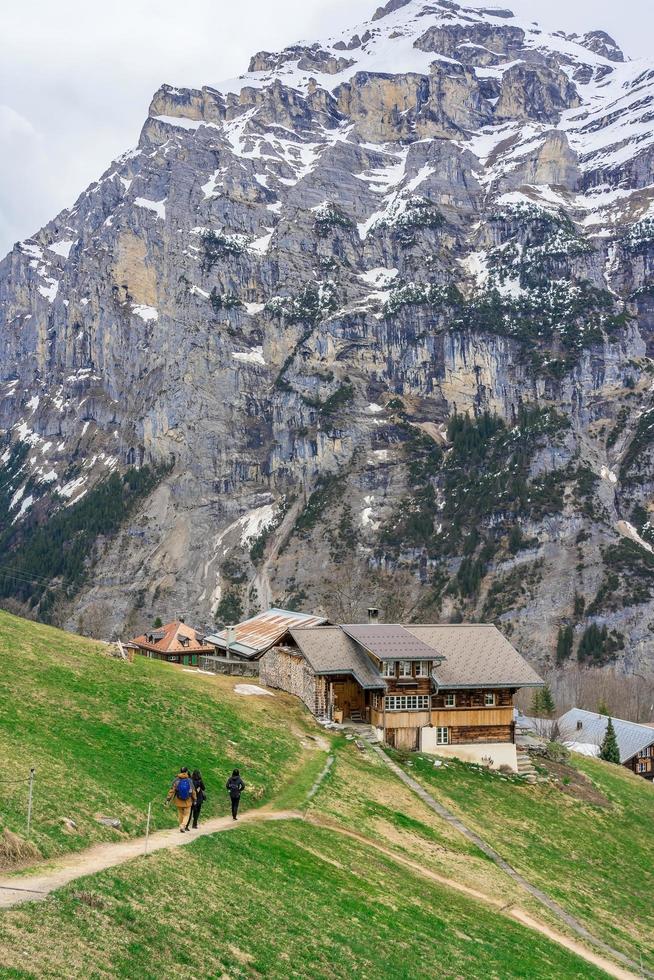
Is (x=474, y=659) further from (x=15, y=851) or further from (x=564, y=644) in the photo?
(x=564, y=644)

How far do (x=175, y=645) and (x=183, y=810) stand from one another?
63.3 metres

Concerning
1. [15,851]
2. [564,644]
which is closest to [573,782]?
[15,851]

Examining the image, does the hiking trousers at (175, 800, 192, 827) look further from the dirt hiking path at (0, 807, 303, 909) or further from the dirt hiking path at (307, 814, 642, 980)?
the dirt hiking path at (307, 814, 642, 980)

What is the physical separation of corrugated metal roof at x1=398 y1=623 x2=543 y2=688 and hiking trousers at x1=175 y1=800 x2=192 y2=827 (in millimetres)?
28803

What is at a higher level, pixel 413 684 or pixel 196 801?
pixel 413 684

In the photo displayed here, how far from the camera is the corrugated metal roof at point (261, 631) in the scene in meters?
65.9

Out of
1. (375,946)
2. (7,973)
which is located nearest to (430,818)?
(375,946)

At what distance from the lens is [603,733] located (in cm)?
10262

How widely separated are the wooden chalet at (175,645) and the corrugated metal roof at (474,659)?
35.5m

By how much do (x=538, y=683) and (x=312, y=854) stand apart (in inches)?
1177

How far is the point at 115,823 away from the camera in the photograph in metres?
25.2

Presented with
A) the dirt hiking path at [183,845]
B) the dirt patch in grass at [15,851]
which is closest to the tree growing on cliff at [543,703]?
the dirt hiking path at [183,845]

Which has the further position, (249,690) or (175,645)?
Answer: (175,645)

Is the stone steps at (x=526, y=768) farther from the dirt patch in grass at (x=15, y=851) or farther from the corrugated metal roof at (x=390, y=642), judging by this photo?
the dirt patch in grass at (x=15, y=851)
